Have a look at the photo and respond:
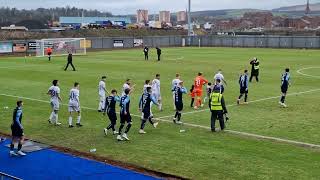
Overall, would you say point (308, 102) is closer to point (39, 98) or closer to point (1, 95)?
point (39, 98)

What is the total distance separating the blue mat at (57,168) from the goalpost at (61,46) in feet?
178

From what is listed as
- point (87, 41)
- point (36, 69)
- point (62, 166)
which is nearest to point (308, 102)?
point (62, 166)

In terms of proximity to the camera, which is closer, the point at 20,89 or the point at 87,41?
the point at 20,89

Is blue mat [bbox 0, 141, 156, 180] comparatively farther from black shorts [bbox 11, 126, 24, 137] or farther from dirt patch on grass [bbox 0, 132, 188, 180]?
black shorts [bbox 11, 126, 24, 137]

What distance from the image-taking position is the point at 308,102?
93.1ft

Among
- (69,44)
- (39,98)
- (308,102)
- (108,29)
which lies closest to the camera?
(308,102)

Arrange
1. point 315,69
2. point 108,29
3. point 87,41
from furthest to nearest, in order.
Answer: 1. point 108,29
2. point 87,41
3. point 315,69

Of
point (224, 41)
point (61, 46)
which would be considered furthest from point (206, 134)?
point (224, 41)

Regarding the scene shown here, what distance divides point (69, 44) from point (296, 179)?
205ft

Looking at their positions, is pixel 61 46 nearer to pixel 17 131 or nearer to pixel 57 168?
pixel 17 131

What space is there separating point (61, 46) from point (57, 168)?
58147mm

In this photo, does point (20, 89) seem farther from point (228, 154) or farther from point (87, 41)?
point (87, 41)

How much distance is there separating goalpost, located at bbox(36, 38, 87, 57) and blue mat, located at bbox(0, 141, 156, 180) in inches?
2141

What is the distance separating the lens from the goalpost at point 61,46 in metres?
70.4
